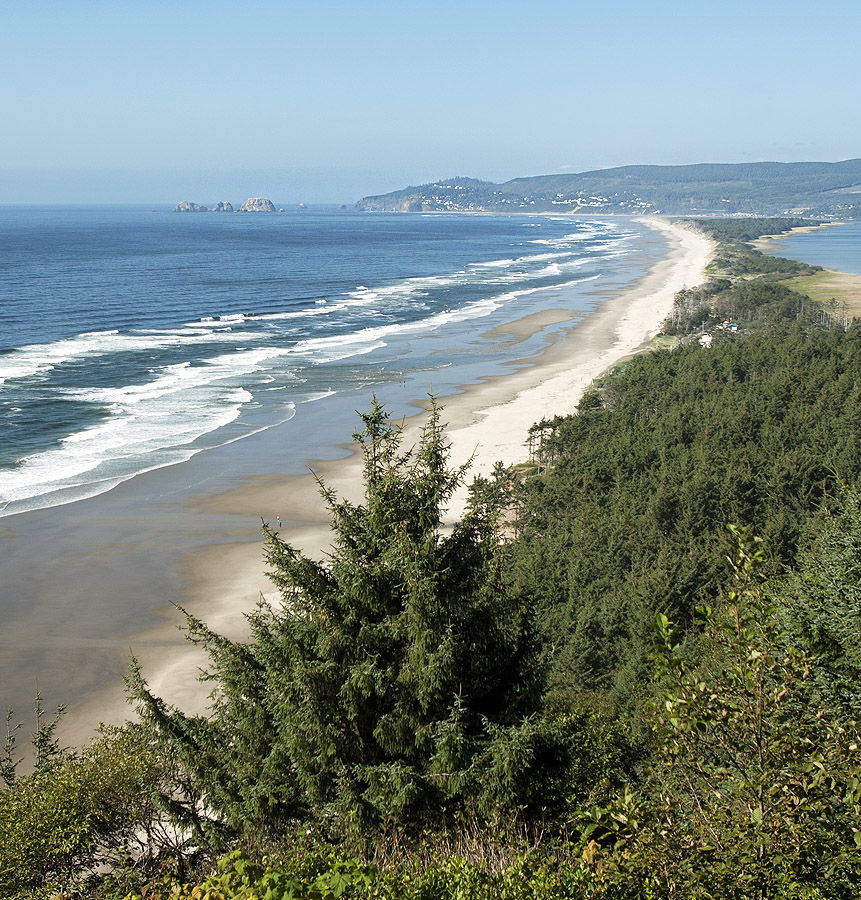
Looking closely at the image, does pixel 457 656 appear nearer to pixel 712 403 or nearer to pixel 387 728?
pixel 387 728

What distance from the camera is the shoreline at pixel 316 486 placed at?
24.2 m

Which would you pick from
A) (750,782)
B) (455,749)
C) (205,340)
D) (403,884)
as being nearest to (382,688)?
(455,749)

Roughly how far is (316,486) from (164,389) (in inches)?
858

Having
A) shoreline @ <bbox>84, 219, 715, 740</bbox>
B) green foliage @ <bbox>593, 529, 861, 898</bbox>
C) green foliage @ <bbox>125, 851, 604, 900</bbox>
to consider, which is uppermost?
green foliage @ <bbox>593, 529, 861, 898</bbox>

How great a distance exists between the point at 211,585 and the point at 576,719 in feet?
57.6

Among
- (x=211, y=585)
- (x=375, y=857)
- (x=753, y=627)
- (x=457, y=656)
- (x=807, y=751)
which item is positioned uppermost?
(x=753, y=627)

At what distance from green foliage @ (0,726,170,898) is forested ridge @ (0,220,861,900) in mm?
38

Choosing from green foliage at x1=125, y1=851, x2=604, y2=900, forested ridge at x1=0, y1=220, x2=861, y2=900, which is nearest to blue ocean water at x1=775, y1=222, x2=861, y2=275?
forested ridge at x1=0, y1=220, x2=861, y2=900

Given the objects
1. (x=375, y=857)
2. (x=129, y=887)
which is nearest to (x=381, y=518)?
(x=375, y=857)

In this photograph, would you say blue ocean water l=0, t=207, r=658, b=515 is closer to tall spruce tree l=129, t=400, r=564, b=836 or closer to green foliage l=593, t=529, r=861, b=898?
tall spruce tree l=129, t=400, r=564, b=836

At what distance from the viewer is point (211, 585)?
2894 centimetres

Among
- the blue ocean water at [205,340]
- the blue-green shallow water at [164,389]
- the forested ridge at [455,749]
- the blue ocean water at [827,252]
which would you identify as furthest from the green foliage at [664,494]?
the blue ocean water at [827,252]

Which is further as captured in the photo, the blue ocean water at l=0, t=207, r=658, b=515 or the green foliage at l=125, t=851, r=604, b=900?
the blue ocean water at l=0, t=207, r=658, b=515

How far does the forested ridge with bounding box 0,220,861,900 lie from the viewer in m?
6.17
